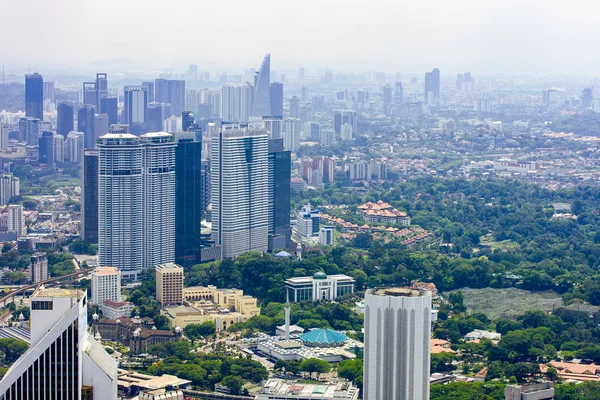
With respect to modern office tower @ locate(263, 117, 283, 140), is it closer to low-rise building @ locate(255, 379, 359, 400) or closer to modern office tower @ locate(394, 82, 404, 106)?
modern office tower @ locate(394, 82, 404, 106)

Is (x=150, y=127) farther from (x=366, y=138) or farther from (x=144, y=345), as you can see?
(x=144, y=345)

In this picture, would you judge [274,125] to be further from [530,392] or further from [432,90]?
[530,392]

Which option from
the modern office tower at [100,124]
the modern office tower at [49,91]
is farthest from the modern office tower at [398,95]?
the modern office tower at [100,124]

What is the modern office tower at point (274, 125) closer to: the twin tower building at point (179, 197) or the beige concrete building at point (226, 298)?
the twin tower building at point (179, 197)

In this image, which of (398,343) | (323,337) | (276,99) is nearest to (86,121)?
(276,99)

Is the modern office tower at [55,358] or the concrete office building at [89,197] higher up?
the modern office tower at [55,358]

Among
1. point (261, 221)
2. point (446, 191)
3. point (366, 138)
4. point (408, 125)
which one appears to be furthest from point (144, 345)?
point (408, 125)

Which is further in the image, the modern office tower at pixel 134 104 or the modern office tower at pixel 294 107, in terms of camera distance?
the modern office tower at pixel 294 107
